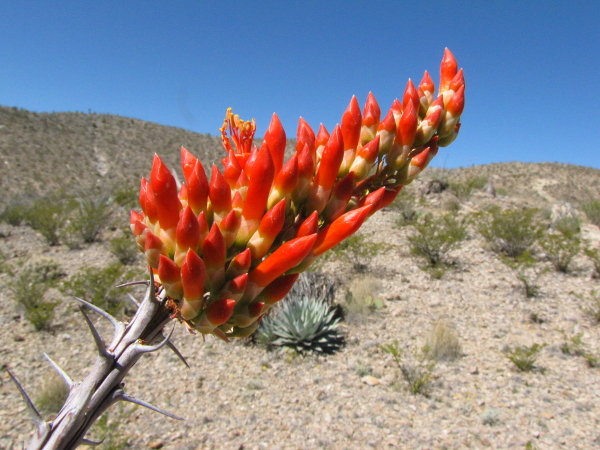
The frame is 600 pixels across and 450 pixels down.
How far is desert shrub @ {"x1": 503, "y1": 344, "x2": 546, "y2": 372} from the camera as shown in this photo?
6.32m

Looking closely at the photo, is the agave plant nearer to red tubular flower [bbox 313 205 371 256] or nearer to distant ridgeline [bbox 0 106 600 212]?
red tubular flower [bbox 313 205 371 256]

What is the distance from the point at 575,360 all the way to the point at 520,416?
220 centimetres

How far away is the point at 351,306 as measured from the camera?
841 cm

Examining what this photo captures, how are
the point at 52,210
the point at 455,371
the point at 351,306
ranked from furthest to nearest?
the point at 52,210, the point at 351,306, the point at 455,371

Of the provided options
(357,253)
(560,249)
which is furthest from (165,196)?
(560,249)

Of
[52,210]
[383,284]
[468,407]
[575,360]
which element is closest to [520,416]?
[468,407]

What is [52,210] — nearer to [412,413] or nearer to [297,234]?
[412,413]

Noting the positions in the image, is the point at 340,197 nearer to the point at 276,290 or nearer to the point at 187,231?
the point at 276,290

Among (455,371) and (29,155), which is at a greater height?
(29,155)

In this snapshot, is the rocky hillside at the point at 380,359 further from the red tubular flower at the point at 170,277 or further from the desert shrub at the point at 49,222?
the red tubular flower at the point at 170,277

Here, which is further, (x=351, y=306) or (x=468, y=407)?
(x=351, y=306)

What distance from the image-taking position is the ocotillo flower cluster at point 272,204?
1016 mm

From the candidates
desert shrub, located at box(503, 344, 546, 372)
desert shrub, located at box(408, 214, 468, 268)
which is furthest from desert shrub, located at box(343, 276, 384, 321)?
desert shrub, located at box(503, 344, 546, 372)

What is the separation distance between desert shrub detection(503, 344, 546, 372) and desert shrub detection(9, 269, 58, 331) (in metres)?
8.53
